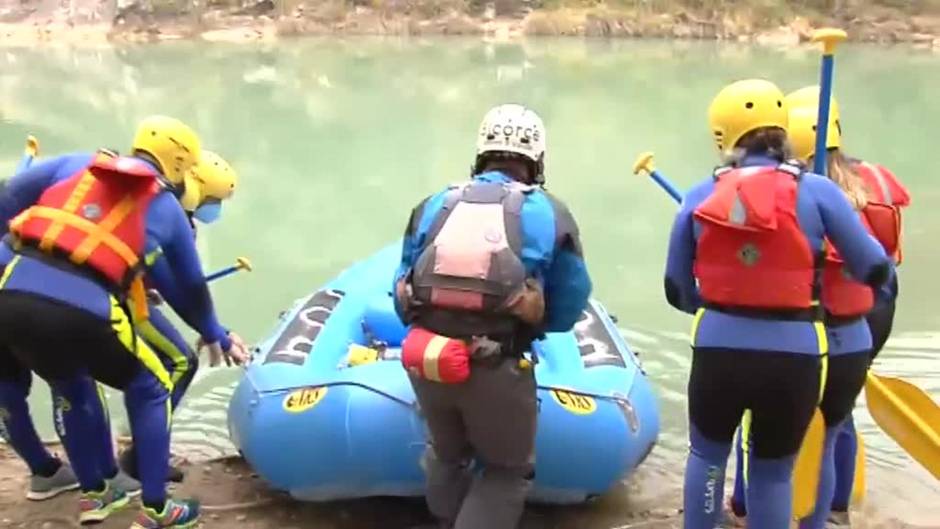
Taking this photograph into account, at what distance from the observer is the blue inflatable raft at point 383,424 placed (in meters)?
3.39

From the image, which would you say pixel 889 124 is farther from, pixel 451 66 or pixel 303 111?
pixel 451 66

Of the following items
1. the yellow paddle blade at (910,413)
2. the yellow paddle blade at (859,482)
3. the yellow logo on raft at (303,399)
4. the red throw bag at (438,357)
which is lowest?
the yellow paddle blade at (859,482)

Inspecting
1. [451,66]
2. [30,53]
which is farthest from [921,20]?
[30,53]

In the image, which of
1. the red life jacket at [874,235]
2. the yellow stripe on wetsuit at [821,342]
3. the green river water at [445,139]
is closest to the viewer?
the yellow stripe on wetsuit at [821,342]

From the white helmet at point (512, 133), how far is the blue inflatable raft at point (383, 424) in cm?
93

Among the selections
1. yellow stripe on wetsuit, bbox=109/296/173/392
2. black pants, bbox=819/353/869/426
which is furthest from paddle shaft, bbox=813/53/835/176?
yellow stripe on wetsuit, bbox=109/296/173/392

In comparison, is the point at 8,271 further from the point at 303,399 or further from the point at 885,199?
the point at 885,199

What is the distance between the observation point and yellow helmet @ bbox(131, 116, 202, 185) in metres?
3.27

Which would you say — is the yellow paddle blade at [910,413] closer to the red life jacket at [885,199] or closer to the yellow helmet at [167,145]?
the red life jacket at [885,199]

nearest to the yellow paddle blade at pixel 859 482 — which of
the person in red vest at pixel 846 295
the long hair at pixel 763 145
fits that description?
the person in red vest at pixel 846 295

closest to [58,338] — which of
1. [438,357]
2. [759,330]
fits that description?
[438,357]

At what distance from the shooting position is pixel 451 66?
2208cm

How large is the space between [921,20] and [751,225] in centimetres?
2695

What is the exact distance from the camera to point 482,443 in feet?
9.15
